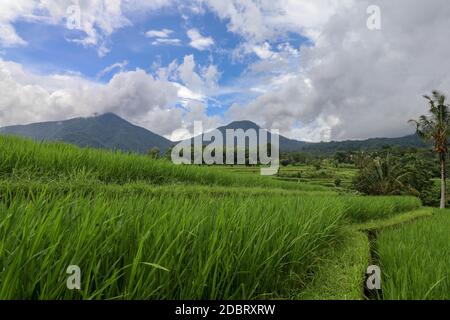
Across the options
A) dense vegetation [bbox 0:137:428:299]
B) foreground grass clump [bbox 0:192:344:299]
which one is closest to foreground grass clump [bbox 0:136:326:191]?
dense vegetation [bbox 0:137:428:299]

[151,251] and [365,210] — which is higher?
[151,251]

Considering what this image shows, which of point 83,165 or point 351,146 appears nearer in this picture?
point 83,165

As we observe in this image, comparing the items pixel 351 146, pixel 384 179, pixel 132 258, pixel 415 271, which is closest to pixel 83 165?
pixel 132 258

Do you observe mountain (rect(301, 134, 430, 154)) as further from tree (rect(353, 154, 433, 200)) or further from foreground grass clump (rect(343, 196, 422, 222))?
foreground grass clump (rect(343, 196, 422, 222))

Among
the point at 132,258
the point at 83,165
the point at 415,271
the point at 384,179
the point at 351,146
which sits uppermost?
the point at 351,146

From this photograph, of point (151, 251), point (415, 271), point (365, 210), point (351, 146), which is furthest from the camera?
point (351, 146)

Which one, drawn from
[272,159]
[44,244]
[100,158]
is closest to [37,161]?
[100,158]

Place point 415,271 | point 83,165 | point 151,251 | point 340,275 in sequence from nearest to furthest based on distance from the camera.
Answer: point 151,251, point 415,271, point 340,275, point 83,165

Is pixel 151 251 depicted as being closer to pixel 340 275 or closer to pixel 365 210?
pixel 340 275

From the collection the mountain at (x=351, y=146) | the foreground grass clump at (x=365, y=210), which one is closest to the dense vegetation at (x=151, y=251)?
the foreground grass clump at (x=365, y=210)

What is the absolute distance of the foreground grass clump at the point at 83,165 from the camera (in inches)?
254

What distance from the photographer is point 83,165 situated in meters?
7.38

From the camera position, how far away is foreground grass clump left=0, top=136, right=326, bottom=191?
21.1 feet

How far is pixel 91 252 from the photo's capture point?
1.65m
